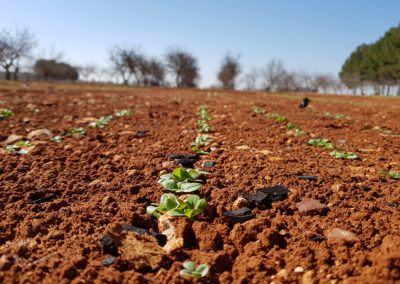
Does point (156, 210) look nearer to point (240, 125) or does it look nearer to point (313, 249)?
point (313, 249)

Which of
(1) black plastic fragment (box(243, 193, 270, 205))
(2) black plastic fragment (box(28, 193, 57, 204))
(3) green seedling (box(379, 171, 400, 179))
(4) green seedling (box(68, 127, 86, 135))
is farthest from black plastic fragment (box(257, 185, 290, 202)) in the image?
(4) green seedling (box(68, 127, 86, 135))

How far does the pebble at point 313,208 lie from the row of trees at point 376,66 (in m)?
49.8

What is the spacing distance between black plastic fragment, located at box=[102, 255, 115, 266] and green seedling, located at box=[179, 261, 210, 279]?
390mm

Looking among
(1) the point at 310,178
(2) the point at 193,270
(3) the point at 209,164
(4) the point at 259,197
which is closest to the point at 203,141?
(3) the point at 209,164

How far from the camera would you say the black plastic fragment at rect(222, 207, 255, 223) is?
187 cm

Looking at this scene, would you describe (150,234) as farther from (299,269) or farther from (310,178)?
(310,178)

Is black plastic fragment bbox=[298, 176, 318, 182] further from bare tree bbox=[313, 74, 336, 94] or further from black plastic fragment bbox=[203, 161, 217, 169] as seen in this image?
bare tree bbox=[313, 74, 336, 94]

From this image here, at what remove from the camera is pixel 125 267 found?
4.80 ft

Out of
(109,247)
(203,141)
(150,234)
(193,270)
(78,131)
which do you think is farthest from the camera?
(78,131)

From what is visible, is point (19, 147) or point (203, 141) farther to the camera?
point (203, 141)

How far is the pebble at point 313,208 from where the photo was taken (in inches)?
75.2

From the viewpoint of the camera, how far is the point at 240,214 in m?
1.90

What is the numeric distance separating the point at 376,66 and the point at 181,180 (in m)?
59.7

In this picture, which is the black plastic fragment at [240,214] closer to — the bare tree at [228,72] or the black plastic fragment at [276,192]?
the black plastic fragment at [276,192]
